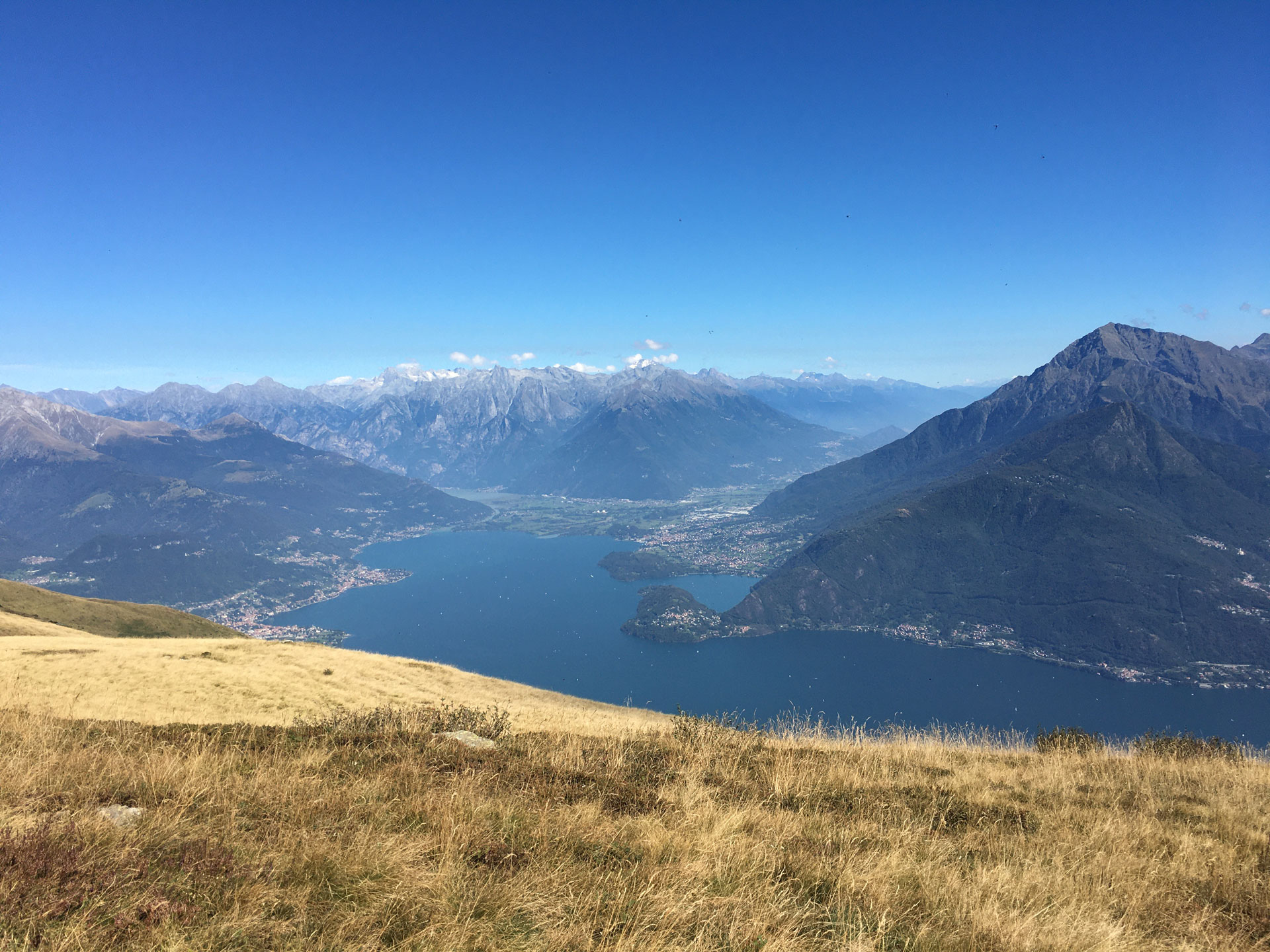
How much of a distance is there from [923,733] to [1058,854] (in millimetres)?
11791

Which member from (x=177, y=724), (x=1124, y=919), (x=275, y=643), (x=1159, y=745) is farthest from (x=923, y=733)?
(x=275, y=643)

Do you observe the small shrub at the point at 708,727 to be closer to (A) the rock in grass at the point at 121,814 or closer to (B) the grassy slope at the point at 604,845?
(B) the grassy slope at the point at 604,845

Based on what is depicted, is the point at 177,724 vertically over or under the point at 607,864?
under

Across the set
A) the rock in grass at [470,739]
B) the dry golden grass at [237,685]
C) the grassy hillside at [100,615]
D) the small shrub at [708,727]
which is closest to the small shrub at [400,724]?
the rock in grass at [470,739]

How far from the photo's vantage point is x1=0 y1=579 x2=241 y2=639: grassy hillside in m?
69.5

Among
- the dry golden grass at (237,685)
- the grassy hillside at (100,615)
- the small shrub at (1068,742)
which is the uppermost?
the small shrub at (1068,742)

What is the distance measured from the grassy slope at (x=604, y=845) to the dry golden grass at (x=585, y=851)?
0.04 m

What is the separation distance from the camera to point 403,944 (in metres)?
4.75

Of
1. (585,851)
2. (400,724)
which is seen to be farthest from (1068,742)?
(400,724)

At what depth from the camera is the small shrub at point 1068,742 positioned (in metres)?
16.5

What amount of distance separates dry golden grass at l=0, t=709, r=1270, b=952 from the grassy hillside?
72895 millimetres

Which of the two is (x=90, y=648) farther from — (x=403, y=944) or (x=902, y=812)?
(x=902, y=812)

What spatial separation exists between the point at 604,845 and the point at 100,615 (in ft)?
326

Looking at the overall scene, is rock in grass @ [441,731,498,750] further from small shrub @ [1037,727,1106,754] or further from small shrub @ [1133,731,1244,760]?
small shrub @ [1133,731,1244,760]
